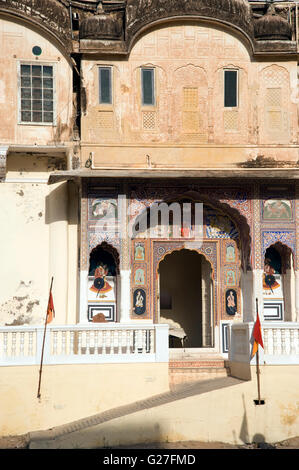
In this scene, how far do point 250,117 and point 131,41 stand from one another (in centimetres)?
312

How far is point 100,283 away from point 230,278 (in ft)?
9.42

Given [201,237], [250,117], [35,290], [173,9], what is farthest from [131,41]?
[35,290]

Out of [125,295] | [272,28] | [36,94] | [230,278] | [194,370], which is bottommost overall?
[194,370]

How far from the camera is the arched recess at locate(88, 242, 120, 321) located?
17875 mm

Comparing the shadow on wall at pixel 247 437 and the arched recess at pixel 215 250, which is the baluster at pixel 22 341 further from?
the shadow on wall at pixel 247 437

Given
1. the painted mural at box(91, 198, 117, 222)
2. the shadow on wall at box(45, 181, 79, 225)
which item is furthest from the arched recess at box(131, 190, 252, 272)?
the shadow on wall at box(45, 181, 79, 225)

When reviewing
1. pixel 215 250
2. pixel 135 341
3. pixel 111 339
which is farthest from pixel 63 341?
pixel 215 250

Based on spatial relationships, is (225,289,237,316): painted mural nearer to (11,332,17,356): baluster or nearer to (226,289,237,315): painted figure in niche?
(226,289,237,315): painted figure in niche

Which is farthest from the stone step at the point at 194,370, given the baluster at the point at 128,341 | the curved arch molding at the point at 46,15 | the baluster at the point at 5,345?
the curved arch molding at the point at 46,15

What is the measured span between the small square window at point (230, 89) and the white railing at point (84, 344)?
19.2 feet

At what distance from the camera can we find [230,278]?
710 inches

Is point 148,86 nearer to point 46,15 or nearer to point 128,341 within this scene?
point 46,15

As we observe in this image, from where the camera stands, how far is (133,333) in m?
15.0
